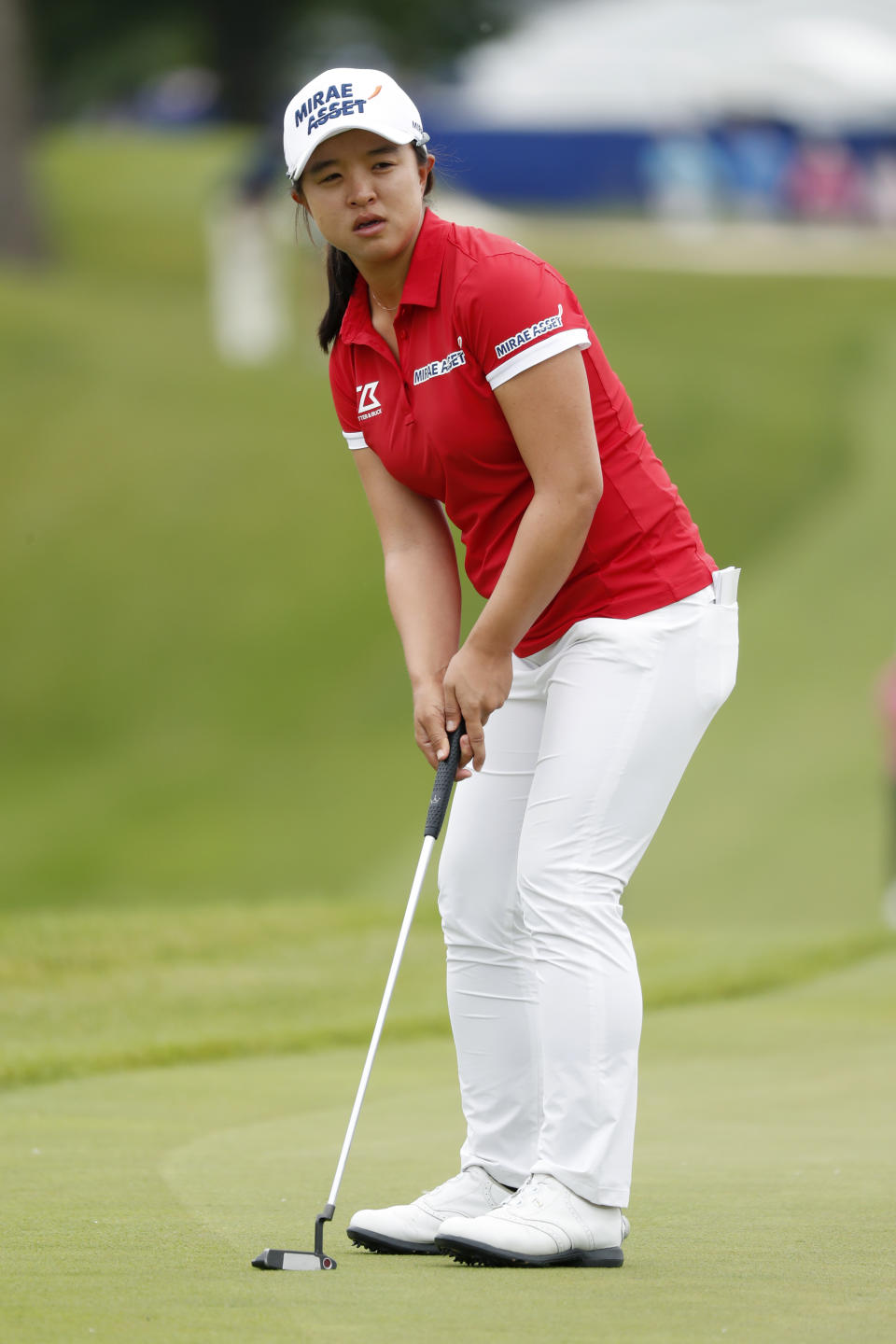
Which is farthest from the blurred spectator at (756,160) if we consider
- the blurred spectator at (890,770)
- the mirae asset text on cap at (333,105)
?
Result: the mirae asset text on cap at (333,105)

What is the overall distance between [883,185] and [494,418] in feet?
103

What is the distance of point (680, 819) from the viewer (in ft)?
41.7

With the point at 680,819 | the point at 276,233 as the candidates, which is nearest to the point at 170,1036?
the point at 680,819

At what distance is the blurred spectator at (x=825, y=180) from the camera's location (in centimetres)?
3281

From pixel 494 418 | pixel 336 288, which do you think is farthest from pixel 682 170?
pixel 494 418

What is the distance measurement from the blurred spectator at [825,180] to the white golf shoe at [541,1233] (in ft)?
102

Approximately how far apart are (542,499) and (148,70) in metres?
44.7

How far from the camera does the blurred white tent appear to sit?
3269cm

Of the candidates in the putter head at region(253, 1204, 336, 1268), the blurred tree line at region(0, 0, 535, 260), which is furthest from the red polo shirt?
the blurred tree line at region(0, 0, 535, 260)

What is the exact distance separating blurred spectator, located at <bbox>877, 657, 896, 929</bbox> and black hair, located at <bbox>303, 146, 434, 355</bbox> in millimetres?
7467

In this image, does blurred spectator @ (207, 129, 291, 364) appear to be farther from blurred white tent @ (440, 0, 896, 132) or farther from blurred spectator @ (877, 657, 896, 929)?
blurred spectator @ (877, 657, 896, 929)

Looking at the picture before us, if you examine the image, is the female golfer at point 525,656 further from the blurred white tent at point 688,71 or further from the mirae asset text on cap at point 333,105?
the blurred white tent at point 688,71

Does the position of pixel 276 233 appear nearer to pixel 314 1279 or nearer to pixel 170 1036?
pixel 170 1036

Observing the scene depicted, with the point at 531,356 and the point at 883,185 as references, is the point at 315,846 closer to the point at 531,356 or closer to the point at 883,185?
the point at 531,356
